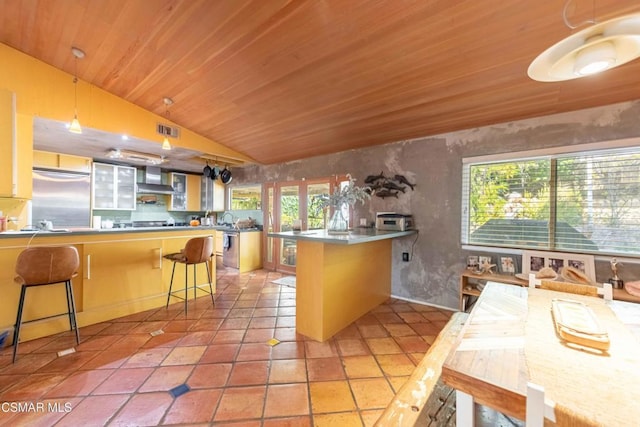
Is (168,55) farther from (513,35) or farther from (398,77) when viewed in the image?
(513,35)

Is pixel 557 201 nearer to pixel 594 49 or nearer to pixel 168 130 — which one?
pixel 594 49

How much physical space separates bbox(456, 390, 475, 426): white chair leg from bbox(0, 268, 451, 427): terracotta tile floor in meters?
0.91

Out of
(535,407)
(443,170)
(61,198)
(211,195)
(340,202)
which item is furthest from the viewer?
(211,195)

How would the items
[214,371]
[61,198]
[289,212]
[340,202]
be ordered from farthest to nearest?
[289,212] < [61,198] < [340,202] < [214,371]

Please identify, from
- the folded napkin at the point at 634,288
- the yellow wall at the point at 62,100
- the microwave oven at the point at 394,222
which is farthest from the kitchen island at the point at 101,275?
the folded napkin at the point at 634,288

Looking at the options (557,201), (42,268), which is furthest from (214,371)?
(557,201)

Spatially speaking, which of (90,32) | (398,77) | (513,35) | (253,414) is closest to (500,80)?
(513,35)

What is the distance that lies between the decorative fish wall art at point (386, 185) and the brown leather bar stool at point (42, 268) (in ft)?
11.2

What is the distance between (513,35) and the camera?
5.83 feet

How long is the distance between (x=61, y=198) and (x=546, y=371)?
6.57 meters

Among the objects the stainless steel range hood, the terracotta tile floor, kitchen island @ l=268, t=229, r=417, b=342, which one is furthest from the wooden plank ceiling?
the stainless steel range hood

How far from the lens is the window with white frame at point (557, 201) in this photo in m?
2.45

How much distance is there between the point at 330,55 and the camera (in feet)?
7.00

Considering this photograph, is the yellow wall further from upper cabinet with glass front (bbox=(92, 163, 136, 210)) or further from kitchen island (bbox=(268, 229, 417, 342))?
kitchen island (bbox=(268, 229, 417, 342))
